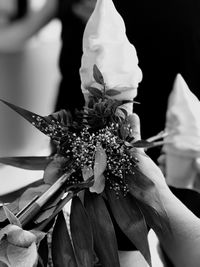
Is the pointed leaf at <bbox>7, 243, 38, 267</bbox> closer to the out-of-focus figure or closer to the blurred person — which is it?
the blurred person

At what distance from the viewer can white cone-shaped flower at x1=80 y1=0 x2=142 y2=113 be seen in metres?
0.61

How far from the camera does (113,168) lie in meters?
0.61

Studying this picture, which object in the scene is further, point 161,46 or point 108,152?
point 161,46

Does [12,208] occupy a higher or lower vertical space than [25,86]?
lower

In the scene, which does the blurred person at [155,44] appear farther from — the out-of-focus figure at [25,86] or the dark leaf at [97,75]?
the out-of-focus figure at [25,86]

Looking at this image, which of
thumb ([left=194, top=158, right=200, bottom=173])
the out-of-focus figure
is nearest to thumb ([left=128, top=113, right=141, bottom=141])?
thumb ([left=194, top=158, right=200, bottom=173])

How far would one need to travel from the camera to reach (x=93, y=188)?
1.95 ft

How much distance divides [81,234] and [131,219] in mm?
73

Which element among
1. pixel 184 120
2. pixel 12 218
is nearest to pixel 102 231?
pixel 12 218

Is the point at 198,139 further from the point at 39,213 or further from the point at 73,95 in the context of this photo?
the point at 73,95

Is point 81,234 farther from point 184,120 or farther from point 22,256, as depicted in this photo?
point 184,120

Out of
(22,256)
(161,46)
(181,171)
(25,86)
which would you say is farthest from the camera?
(25,86)

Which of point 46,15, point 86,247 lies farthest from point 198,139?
point 46,15

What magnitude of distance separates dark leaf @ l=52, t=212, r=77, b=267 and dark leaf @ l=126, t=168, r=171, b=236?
0.11 m
